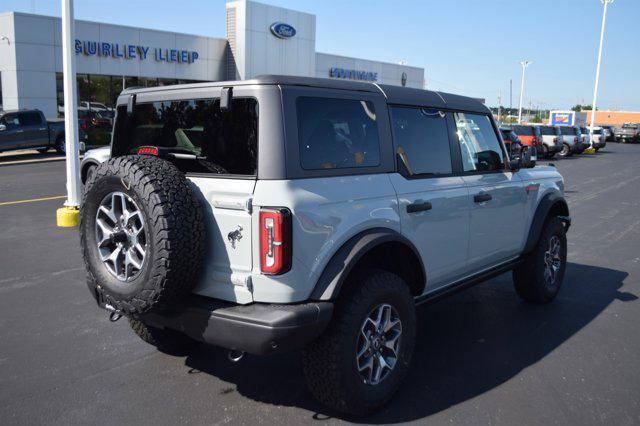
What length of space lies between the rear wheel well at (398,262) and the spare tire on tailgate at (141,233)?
1.09 meters

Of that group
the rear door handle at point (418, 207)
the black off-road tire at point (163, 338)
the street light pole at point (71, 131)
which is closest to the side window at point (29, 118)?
the street light pole at point (71, 131)

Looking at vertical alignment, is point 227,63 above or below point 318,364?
above

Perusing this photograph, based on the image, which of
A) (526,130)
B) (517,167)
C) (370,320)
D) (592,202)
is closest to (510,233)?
(517,167)

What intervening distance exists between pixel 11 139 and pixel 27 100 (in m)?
4.49

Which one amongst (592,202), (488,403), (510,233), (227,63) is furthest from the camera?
(227,63)

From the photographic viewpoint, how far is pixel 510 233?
509cm

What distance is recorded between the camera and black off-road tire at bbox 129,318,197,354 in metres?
4.29

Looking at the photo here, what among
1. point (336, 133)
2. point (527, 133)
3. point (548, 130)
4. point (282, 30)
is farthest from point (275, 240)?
point (548, 130)

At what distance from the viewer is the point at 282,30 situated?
102ft

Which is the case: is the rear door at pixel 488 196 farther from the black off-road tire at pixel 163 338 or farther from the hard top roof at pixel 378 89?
the black off-road tire at pixel 163 338

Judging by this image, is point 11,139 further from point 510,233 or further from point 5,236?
point 510,233

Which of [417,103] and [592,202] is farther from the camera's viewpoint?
[592,202]

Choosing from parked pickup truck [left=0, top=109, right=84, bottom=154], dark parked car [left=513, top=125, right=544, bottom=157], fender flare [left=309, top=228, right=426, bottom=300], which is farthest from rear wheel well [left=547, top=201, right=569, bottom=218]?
dark parked car [left=513, top=125, right=544, bottom=157]

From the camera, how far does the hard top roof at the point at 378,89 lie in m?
3.25
